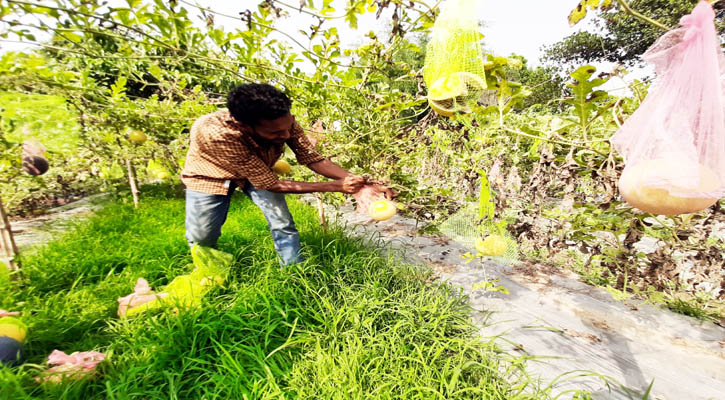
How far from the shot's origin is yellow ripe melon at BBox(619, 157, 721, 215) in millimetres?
731

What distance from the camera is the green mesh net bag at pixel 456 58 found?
101 centimetres

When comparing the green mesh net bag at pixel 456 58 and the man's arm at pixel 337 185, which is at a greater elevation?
the green mesh net bag at pixel 456 58

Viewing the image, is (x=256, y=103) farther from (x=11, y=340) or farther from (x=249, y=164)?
(x=11, y=340)

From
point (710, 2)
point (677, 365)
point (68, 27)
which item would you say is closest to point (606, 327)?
point (677, 365)

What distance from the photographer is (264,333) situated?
5.00 feet

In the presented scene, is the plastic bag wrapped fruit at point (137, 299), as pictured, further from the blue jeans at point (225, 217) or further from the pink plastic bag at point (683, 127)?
the pink plastic bag at point (683, 127)

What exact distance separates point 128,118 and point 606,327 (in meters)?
4.05

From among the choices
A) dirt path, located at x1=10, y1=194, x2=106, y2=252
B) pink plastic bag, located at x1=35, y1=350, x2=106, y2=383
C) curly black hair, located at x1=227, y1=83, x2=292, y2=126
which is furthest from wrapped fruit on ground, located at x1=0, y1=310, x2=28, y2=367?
dirt path, located at x1=10, y1=194, x2=106, y2=252

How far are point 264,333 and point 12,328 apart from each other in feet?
3.67

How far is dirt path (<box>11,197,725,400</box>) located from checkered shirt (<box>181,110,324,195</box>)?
4.57ft

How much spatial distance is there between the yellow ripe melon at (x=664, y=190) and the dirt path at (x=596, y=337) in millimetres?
910

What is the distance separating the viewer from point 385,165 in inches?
78.4

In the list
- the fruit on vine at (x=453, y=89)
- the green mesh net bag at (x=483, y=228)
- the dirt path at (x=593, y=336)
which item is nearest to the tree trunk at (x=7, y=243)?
the fruit on vine at (x=453, y=89)

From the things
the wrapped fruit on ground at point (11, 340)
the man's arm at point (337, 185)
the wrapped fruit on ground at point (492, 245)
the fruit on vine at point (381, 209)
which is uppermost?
the man's arm at point (337, 185)
